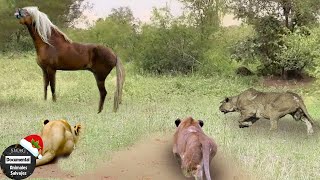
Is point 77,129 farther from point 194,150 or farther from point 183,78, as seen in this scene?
point 183,78

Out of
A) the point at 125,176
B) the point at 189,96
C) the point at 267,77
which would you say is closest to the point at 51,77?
the point at 189,96

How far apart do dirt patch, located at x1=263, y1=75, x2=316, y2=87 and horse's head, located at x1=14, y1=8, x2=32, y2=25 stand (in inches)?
573

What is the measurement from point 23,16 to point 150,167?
828 cm

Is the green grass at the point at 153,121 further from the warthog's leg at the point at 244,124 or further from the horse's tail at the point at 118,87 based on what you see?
the horse's tail at the point at 118,87

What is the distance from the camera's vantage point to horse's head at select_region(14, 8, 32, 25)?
53.5ft

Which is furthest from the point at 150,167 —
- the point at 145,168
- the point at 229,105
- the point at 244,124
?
the point at 229,105

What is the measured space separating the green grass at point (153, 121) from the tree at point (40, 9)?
31.1ft

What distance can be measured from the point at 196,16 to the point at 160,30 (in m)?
2.39

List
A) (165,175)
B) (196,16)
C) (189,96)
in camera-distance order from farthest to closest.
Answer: (196,16) → (189,96) → (165,175)

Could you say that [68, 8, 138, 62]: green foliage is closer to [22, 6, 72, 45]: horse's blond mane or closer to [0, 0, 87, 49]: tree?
[0, 0, 87, 49]: tree

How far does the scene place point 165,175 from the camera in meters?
9.41

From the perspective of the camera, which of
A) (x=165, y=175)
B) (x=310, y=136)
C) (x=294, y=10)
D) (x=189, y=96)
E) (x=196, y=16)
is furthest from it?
(x=196, y=16)

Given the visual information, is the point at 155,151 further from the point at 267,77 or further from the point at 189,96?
the point at 267,77

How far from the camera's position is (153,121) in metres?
12.9
